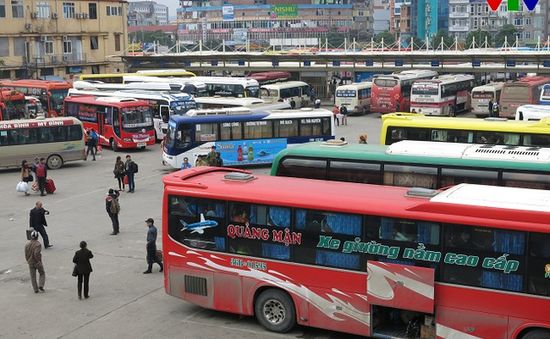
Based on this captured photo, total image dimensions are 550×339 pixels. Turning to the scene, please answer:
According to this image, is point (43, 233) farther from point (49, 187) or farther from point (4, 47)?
point (4, 47)

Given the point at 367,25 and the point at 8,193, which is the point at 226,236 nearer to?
the point at 8,193

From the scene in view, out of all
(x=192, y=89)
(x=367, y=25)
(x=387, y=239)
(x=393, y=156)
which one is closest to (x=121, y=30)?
(x=192, y=89)

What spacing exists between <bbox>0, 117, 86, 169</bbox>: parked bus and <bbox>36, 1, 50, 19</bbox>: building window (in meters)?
38.2

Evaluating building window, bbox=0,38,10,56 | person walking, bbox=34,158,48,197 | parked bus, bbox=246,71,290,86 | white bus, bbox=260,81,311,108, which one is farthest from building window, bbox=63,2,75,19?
person walking, bbox=34,158,48,197

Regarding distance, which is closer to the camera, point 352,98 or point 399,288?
point 399,288

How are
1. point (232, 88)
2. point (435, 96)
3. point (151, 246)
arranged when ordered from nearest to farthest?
point (151, 246)
point (435, 96)
point (232, 88)

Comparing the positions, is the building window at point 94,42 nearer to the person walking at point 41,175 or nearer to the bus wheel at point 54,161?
the bus wheel at point 54,161

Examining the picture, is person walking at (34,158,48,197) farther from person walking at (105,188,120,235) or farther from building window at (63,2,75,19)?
building window at (63,2,75,19)

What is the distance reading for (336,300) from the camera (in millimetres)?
11992

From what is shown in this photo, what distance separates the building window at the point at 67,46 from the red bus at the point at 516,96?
39.1 metres

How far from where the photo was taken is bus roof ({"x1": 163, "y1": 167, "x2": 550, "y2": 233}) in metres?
10.6

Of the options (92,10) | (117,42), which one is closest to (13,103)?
(92,10)

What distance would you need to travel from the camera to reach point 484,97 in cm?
4731

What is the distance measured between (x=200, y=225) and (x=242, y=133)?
16.7 m
